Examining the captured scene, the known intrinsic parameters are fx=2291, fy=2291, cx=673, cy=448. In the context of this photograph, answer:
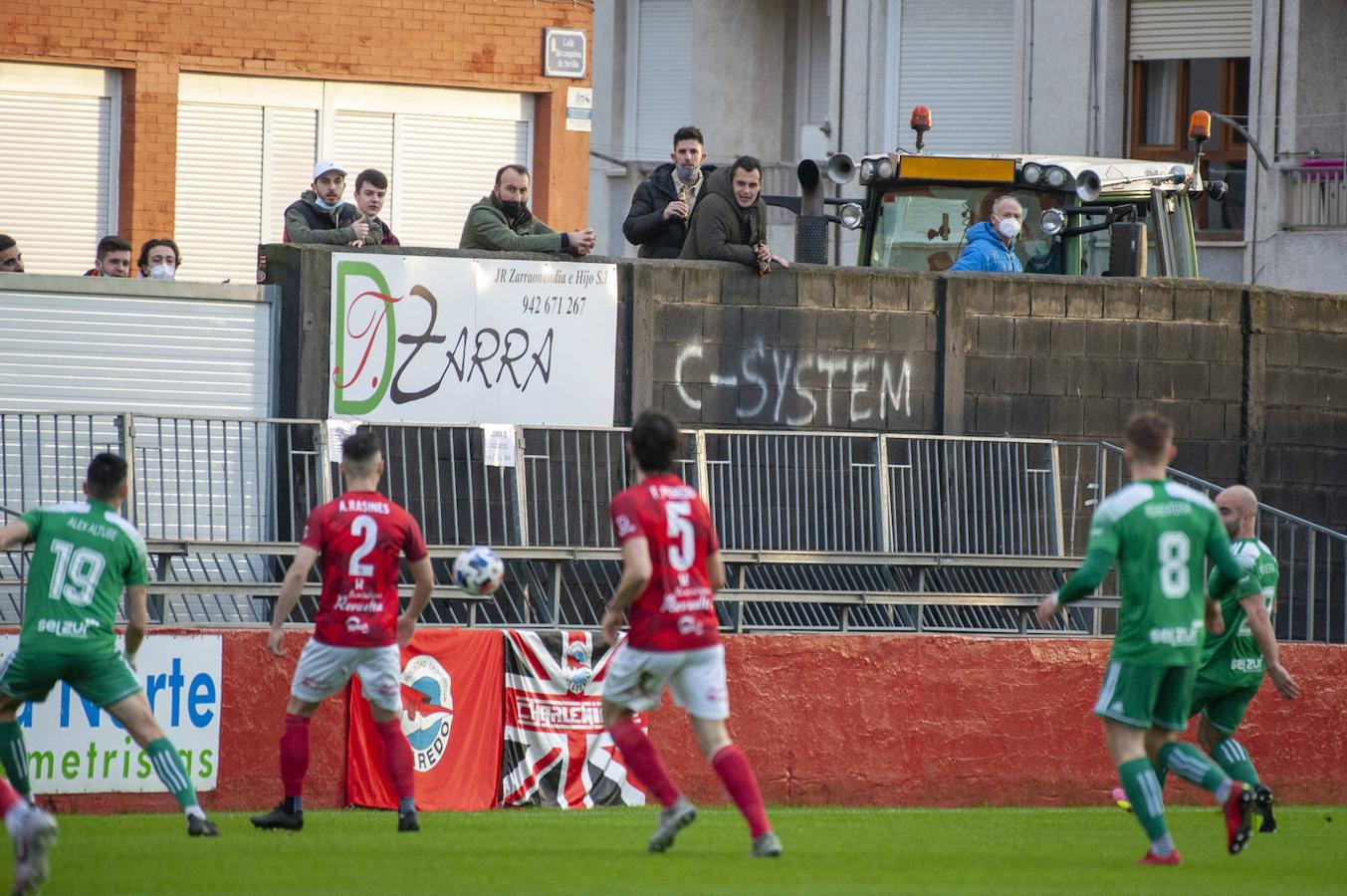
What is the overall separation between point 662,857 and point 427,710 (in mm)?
3916

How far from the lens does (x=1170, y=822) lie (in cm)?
1389

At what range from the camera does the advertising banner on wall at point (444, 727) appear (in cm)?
1396

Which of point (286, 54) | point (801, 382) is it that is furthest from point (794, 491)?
point (286, 54)

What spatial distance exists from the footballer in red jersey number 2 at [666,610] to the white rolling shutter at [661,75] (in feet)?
77.9

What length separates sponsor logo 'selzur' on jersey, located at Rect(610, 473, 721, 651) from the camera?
10078 mm

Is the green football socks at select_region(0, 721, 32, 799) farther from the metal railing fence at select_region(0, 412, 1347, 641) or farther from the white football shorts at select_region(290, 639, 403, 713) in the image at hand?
the metal railing fence at select_region(0, 412, 1347, 641)

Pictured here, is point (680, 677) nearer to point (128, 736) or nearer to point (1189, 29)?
point (128, 736)

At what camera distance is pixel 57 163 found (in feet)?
68.3

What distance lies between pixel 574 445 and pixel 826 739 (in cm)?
259

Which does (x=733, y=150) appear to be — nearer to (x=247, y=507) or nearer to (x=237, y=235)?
(x=237, y=235)

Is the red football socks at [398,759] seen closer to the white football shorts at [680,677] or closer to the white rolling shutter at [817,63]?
the white football shorts at [680,677]

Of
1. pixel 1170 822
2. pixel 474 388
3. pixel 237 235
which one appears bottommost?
pixel 1170 822

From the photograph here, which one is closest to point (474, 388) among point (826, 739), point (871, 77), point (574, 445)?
point (574, 445)

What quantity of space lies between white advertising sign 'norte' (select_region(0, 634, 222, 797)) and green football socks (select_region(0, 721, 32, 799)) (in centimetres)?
189
